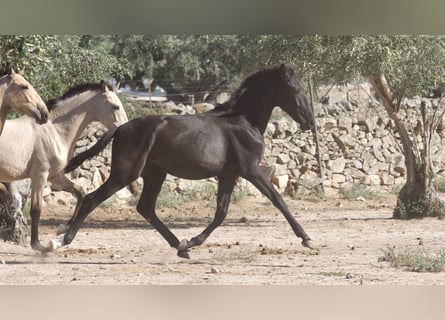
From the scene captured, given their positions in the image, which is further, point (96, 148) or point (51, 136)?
point (51, 136)

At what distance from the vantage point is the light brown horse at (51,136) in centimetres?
994

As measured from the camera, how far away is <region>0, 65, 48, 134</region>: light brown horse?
8.95m

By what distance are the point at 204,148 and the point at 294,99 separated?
1.14 m

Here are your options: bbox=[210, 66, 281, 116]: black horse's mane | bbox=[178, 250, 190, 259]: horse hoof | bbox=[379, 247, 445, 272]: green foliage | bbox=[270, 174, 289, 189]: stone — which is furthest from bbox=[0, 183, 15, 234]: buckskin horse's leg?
bbox=[270, 174, 289, 189]: stone

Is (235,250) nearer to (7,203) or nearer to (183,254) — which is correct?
(183,254)

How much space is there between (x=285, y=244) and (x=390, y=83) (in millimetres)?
3336

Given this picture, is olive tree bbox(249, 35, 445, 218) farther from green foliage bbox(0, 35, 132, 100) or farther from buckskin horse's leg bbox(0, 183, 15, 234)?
buckskin horse's leg bbox(0, 183, 15, 234)

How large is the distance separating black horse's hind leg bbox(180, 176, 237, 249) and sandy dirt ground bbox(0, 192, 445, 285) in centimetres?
24

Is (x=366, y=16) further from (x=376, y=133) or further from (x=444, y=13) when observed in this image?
(x=376, y=133)

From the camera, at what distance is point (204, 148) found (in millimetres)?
9844

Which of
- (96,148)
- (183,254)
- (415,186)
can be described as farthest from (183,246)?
(415,186)

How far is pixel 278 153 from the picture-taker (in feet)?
53.8

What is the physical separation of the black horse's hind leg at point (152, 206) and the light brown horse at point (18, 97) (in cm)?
149

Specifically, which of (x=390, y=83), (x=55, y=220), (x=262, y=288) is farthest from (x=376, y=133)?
(x=262, y=288)
